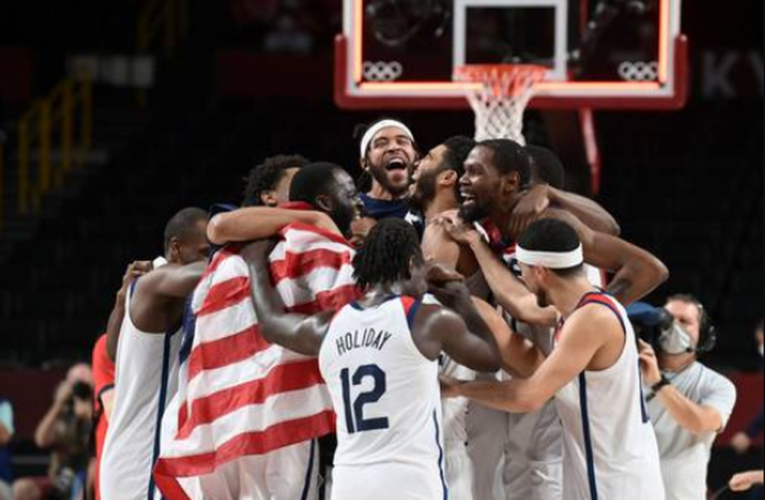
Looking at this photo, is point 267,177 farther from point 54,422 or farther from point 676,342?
point 54,422

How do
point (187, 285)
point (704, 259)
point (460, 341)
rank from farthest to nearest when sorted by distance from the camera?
point (704, 259) → point (187, 285) → point (460, 341)

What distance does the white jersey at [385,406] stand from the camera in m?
6.21

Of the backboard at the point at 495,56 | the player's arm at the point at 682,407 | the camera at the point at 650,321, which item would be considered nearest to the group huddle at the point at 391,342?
the player's arm at the point at 682,407

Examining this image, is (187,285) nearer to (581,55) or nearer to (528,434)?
(528,434)

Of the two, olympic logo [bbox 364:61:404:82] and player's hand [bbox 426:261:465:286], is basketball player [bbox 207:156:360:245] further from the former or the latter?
olympic logo [bbox 364:61:404:82]

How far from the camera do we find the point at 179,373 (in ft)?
23.7

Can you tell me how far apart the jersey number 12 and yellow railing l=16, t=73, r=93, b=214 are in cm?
1242

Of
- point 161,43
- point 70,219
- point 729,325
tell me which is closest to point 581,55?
point 729,325

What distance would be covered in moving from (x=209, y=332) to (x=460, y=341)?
1129mm

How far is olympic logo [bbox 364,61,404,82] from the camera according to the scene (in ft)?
35.9

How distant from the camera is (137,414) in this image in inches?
294

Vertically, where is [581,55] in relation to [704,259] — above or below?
above

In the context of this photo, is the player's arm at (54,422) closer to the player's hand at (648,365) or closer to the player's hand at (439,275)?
the player's hand at (648,365)

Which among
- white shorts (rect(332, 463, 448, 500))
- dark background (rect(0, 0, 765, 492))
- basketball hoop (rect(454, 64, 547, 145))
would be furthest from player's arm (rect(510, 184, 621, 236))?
dark background (rect(0, 0, 765, 492))
